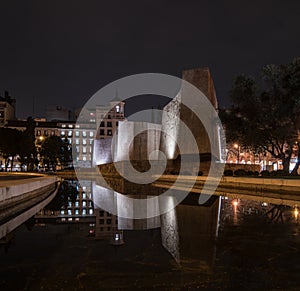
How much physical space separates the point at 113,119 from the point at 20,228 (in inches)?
3826

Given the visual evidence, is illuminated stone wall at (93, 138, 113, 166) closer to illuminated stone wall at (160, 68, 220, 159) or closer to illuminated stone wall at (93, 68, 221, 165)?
illuminated stone wall at (93, 68, 221, 165)

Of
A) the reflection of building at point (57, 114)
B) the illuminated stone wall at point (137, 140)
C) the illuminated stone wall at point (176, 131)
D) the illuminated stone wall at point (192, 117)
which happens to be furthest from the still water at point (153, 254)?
the reflection of building at point (57, 114)

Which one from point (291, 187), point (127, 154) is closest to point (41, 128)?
point (127, 154)

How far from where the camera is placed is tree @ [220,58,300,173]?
80.4 feet

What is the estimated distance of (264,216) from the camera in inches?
389

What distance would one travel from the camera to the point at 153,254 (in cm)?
552

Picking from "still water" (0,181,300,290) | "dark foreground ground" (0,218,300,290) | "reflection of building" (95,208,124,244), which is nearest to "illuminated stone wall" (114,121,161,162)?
"reflection of building" (95,208,124,244)

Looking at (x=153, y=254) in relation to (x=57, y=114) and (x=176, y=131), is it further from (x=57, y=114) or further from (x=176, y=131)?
(x=57, y=114)

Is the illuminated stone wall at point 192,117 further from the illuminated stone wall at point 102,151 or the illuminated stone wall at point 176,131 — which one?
the illuminated stone wall at point 102,151

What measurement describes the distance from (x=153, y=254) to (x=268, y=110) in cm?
2225

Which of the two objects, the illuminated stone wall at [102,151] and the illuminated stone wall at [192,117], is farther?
the illuminated stone wall at [102,151]

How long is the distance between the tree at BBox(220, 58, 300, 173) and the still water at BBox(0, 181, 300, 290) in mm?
17112

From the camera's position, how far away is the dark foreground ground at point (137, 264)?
13.5ft

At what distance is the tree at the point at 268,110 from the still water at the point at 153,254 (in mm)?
17112
